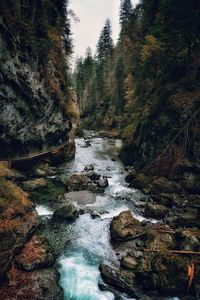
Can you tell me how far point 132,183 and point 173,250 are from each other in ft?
38.6

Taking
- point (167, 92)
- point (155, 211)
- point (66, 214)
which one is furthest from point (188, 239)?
point (167, 92)

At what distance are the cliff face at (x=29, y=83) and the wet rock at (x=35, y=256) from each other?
11934mm

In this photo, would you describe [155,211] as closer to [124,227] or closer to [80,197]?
[124,227]

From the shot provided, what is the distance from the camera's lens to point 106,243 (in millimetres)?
16125

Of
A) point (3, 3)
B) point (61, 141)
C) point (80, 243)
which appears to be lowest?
point (80, 243)

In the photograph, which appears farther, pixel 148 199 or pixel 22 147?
pixel 22 147

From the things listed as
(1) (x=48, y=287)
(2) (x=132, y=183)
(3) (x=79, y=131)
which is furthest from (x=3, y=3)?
(3) (x=79, y=131)

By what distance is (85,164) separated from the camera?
3444 centimetres

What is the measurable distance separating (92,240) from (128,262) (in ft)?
10.9

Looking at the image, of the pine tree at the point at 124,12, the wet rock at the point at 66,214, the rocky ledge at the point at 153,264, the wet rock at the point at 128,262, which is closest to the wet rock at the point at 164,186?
the rocky ledge at the point at 153,264

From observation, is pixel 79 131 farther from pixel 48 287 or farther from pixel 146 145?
pixel 48 287

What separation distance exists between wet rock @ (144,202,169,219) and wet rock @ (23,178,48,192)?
9943mm

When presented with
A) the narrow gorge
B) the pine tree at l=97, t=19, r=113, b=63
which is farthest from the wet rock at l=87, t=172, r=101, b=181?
the pine tree at l=97, t=19, r=113, b=63

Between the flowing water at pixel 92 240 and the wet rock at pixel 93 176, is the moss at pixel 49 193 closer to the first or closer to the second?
the flowing water at pixel 92 240
